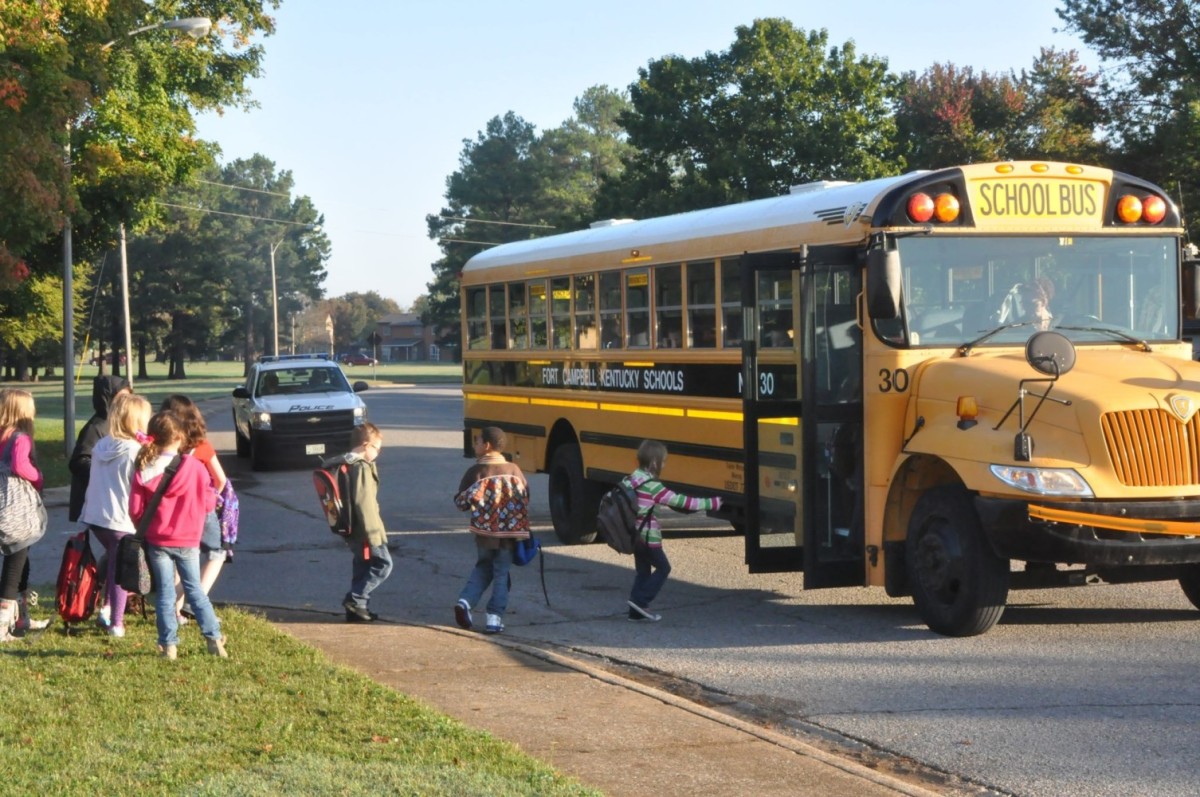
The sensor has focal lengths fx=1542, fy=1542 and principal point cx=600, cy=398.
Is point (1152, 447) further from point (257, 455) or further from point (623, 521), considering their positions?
point (257, 455)

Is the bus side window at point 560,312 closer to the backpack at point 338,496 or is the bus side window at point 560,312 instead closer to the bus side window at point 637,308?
the bus side window at point 637,308

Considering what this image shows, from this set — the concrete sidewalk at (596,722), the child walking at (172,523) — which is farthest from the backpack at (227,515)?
the child walking at (172,523)

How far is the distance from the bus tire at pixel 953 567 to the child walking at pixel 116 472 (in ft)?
14.8

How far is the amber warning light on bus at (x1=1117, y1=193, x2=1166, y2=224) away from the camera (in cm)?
952

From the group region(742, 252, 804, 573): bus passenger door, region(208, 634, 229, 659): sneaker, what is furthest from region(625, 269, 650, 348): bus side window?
region(208, 634, 229, 659): sneaker

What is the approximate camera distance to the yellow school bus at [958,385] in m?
8.21

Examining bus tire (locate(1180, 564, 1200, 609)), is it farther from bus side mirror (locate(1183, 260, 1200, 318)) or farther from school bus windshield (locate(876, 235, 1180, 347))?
bus side mirror (locate(1183, 260, 1200, 318))

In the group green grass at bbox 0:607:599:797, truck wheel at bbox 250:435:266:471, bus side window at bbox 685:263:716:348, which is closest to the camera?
green grass at bbox 0:607:599:797

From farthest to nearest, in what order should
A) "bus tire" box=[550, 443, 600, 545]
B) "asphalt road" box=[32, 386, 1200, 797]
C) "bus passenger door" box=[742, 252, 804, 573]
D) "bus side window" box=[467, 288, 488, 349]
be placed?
"bus side window" box=[467, 288, 488, 349]
"bus tire" box=[550, 443, 600, 545]
"bus passenger door" box=[742, 252, 804, 573]
"asphalt road" box=[32, 386, 1200, 797]

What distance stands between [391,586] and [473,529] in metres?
2.51

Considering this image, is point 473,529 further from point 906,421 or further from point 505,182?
point 505,182

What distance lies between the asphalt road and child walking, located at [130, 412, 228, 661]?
2096 mm

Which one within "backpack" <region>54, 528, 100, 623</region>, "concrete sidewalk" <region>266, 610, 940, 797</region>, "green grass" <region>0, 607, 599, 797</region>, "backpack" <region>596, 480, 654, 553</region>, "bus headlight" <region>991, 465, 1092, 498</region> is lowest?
"concrete sidewalk" <region>266, 610, 940, 797</region>

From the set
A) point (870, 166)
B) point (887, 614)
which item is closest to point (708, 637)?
point (887, 614)
